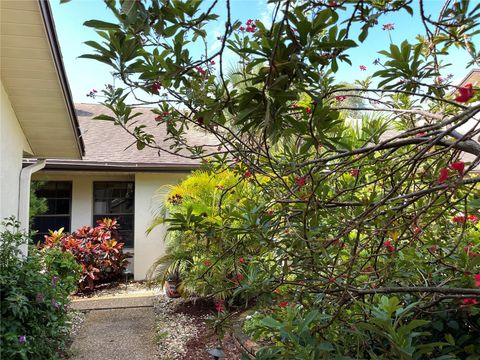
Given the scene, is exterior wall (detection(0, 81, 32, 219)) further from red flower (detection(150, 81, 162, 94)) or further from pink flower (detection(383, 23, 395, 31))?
pink flower (detection(383, 23, 395, 31))

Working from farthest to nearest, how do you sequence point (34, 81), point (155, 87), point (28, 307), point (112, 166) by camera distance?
point (112, 166), point (34, 81), point (28, 307), point (155, 87)

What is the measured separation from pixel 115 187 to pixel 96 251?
235 cm

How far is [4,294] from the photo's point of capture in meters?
3.58

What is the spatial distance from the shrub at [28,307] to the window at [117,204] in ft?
18.3

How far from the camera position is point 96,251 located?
27.5 feet

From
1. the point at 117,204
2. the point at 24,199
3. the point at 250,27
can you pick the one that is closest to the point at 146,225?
the point at 117,204

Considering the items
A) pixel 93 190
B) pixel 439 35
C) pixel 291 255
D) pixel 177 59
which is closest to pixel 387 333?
pixel 291 255

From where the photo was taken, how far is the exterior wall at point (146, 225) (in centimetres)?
915

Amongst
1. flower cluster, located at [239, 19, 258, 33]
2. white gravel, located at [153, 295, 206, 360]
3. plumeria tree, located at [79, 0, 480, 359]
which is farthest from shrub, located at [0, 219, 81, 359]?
flower cluster, located at [239, 19, 258, 33]

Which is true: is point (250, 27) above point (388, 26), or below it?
below

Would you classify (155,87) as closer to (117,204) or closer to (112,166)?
(112,166)

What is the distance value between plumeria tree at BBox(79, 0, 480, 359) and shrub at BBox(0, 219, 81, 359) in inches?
96.9

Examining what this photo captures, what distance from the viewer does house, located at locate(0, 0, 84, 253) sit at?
342 centimetres

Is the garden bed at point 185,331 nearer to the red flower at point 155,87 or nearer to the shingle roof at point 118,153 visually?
the red flower at point 155,87
